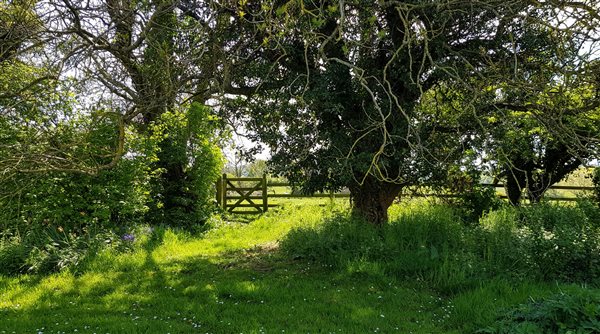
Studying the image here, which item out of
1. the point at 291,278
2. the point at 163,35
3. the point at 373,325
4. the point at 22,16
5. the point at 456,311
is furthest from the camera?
the point at 163,35

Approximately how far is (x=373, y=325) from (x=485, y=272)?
2.13 m

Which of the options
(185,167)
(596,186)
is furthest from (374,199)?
(596,186)

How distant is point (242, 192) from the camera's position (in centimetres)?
1423

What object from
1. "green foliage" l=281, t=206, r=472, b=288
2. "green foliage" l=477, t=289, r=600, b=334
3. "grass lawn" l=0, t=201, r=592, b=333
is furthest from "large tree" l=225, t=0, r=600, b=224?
"green foliage" l=477, t=289, r=600, b=334

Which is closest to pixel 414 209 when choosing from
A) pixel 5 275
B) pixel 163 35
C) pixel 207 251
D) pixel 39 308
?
pixel 207 251

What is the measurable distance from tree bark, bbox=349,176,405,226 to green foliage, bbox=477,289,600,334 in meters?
3.69

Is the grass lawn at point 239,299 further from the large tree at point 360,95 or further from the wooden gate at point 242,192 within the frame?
the wooden gate at point 242,192

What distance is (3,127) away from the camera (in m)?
7.22

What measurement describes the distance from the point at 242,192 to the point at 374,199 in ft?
24.1

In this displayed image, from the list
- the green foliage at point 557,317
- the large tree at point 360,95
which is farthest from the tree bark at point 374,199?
the green foliage at point 557,317

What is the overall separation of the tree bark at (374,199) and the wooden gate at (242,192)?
6.80 m

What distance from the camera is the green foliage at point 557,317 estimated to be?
3586 millimetres

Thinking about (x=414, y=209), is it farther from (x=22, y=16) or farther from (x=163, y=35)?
(x=22, y=16)

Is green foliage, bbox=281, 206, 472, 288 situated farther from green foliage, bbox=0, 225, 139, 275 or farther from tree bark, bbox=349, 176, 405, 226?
green foliage, bbox=0, 225, 139, 275
